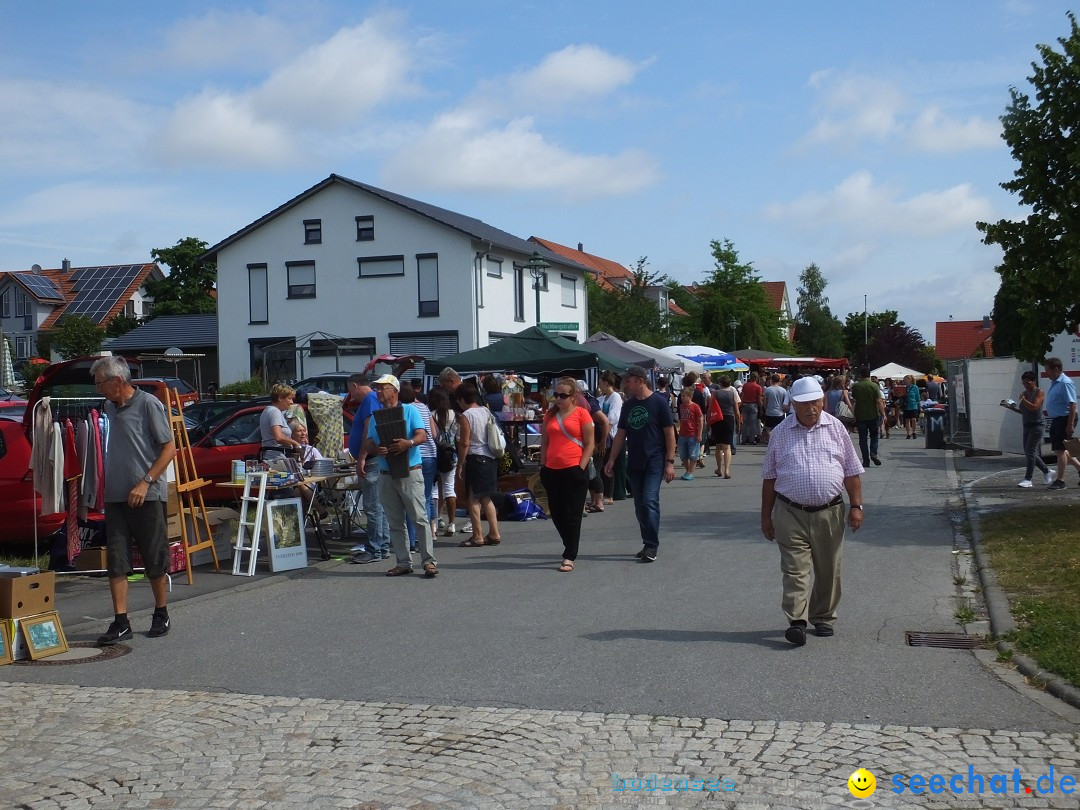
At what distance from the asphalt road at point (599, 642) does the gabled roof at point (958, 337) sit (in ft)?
334

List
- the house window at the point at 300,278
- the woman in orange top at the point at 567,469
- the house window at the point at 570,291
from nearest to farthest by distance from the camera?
the woman in orange top at the point at 567,469, the house window at the point at 300,278, the house window at the point at 570,291

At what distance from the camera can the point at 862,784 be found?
4.77m

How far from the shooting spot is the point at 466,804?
4.70 meters

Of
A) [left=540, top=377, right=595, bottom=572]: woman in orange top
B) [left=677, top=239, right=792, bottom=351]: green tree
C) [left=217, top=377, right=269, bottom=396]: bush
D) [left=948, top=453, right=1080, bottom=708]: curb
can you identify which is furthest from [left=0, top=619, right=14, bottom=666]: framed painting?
[left=677, top=239, right=792, bottom=351]: green tree

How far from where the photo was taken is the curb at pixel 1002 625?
20.1 ft

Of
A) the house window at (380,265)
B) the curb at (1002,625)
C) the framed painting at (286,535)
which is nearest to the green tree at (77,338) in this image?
the house window at (380,265)

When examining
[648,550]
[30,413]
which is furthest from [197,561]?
[648,550]

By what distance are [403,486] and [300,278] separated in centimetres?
3650

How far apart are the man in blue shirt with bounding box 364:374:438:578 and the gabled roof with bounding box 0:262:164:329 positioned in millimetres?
71549

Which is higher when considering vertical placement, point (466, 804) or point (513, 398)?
point (513, 398)

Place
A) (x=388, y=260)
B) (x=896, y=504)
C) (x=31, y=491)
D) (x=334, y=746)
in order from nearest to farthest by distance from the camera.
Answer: (x=334, y=746), (x=31, y=491), (x=896, y=504), (x=388, y=260)

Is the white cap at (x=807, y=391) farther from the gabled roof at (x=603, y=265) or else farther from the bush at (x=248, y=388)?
the gabled roof at (x=603, y=265)

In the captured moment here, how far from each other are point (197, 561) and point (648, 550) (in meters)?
4.86

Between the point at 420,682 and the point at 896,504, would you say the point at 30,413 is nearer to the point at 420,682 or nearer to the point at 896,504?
the point at 420,682
